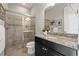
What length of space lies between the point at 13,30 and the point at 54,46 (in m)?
0.60

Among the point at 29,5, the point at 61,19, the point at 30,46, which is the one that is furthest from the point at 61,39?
the point at 29,5

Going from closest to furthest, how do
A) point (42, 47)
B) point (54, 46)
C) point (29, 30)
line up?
point (54, 46)
point (29, 30)
point (42, 47)

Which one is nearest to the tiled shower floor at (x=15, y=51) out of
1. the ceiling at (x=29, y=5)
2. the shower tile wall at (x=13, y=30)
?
the shower tile wall at (x=13, y=30)

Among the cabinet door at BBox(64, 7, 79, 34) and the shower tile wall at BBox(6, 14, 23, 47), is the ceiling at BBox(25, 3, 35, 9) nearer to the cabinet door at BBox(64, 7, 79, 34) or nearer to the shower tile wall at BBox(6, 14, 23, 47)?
the shower tile wall at BBox(6, 14, 23, 47)

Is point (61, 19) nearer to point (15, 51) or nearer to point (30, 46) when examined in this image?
point (30, 46)

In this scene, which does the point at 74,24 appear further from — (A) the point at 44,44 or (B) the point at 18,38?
(B) the point at 18,38

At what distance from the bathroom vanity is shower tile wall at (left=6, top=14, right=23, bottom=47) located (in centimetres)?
26

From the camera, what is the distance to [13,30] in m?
1.52

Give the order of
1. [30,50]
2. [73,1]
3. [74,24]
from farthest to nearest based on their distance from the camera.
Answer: [30,50] → [74,24] → [73,1]

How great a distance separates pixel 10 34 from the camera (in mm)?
1512

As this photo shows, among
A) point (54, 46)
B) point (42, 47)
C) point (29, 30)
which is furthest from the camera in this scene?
point (42, 47)

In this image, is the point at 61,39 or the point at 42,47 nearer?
the point at 61,39

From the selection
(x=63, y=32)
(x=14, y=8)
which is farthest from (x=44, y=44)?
(x=14, y=8)

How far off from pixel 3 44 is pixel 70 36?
0.90 metres
